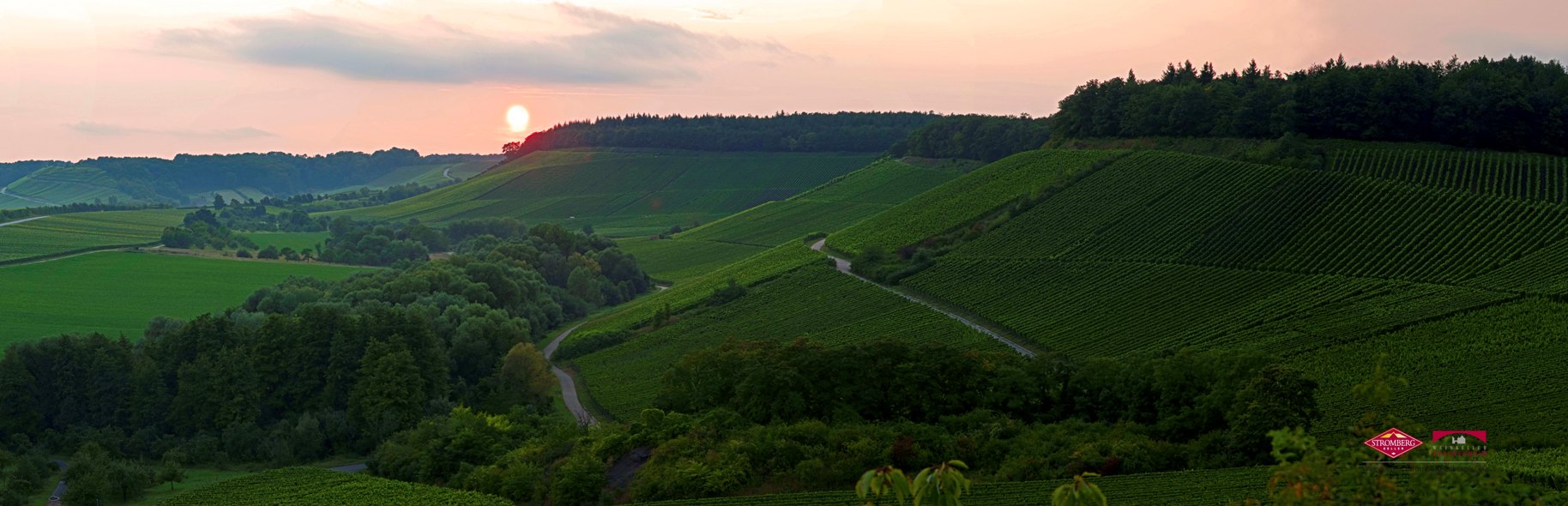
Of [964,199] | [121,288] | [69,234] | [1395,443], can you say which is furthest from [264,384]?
[69,234]

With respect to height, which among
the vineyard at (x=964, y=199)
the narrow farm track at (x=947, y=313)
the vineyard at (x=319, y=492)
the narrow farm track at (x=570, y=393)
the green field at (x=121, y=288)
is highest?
the vineyard at (x=964, y=199)

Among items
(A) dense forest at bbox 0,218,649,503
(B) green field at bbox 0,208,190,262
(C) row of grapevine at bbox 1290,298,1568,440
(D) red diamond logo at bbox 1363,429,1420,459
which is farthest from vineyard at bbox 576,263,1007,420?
(B) green field at bbox 0,208,190,262

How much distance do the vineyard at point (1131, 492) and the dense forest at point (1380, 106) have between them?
6794cm

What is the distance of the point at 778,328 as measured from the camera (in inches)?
3851

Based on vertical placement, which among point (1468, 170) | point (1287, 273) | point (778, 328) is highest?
point (1468, 170)

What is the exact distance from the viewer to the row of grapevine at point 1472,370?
5275 centimetres

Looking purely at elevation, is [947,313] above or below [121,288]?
below

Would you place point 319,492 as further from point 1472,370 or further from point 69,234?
point 69,234

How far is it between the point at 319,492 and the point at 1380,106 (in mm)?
89100

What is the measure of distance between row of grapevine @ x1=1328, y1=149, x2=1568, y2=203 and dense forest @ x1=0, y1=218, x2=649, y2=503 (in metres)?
65.5

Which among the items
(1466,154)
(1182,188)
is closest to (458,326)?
(1182,188)

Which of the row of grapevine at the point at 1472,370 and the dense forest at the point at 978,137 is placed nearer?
the row of grapevine at the point at 1472,370

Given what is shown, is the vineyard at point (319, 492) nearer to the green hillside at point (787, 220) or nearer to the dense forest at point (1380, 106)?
the dense forest at point (1380, 106)

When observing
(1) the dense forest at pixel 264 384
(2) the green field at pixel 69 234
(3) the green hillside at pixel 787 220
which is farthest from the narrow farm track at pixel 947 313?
(2) the green field at pixel 69 234
